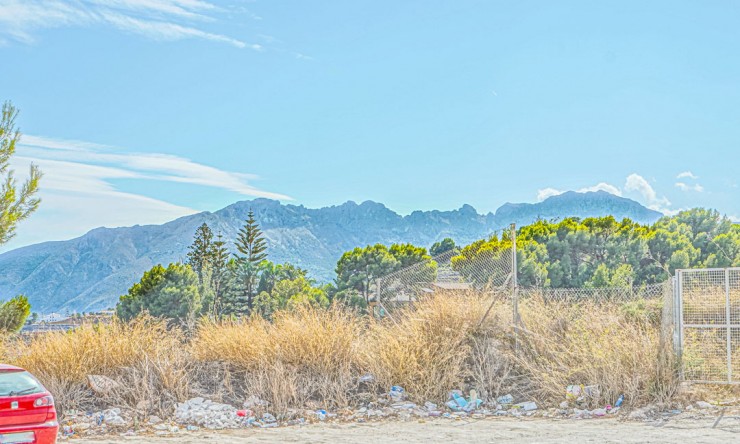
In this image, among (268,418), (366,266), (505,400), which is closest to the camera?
(268,418)

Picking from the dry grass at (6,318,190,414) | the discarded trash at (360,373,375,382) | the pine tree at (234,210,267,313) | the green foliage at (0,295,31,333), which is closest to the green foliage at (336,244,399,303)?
the pine tree at (234,210,267,313)

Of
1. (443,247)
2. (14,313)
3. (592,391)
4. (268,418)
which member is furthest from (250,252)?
(592,391)

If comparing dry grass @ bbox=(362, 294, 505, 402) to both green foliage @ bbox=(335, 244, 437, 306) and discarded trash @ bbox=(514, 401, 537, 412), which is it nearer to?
discarded trash @ bbox=(514, 401, 537, 412)

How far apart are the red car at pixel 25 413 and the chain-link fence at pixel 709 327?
29.8 ft

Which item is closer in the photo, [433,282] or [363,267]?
[433,282]

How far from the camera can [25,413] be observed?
787cm

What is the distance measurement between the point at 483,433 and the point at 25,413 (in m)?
5.53

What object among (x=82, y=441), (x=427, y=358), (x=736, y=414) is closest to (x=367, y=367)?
(x=427, y=358)

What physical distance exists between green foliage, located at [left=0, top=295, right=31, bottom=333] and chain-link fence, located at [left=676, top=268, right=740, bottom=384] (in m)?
15.7

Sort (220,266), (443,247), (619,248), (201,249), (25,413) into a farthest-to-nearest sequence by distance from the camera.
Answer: (443,247)
(201,249)
(220,266)
(619,248)
(25,413)

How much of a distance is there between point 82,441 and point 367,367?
4679mm

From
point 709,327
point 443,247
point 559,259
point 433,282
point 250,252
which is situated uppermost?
point 443,247

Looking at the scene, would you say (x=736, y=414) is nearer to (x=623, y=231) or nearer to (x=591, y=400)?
(x=591, y=400)

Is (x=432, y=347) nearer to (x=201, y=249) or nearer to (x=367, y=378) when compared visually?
(x=367, y=378)
